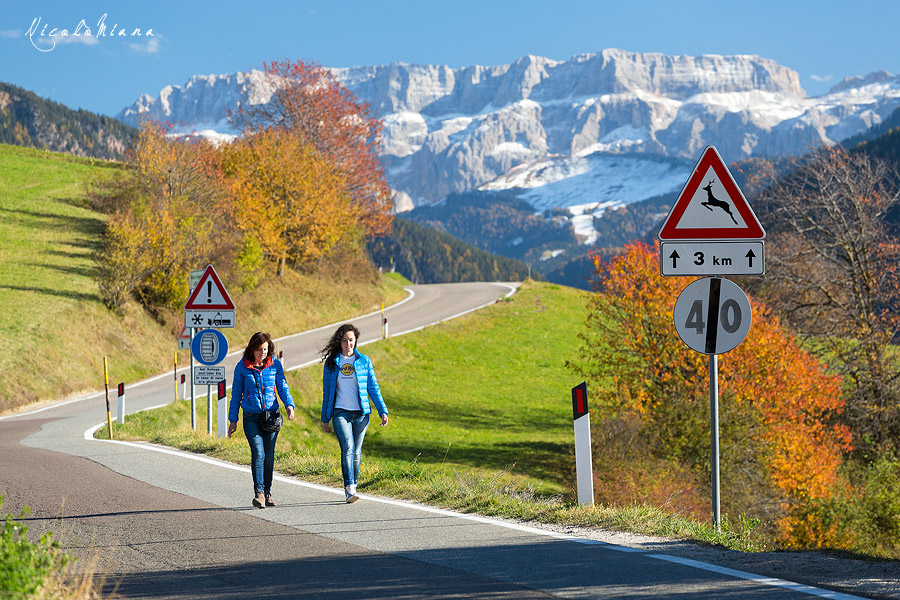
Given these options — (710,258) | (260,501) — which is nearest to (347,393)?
(260,501)

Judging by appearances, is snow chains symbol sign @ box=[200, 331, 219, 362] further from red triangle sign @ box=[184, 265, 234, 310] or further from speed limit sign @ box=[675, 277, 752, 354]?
speed limit sign @ box=[675, 277, 752, 354]

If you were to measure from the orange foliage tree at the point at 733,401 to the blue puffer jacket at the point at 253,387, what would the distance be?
51.6 ft

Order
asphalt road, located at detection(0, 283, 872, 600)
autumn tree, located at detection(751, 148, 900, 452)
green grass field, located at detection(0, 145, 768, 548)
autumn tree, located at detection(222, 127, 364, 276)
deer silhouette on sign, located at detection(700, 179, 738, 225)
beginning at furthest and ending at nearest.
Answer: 1. autumn tree, located at detection(222, 127, 364, 276)
2. autumn tree, located at detection(751, 148, 900, 452)
3. green grass field, located at detection(0, 145, 768, 548)
4. deer silhouette on sign, located at detection(700, 179, 738, 225)
5. asphalt road, located at detection(0, 283, 872, 600)

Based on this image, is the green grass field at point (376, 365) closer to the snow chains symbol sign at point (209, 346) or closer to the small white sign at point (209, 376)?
the small white sign at point (209, 376)

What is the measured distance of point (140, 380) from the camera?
29750 millimetres

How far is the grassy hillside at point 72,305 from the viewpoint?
88.5ft

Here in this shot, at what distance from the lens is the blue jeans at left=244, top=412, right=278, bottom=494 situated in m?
9.02

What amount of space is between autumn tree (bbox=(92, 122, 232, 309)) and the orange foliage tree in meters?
17.3

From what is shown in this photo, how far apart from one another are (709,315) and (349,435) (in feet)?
13.9

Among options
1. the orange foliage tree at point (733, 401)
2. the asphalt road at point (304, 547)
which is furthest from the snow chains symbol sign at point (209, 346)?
the orange foliage tree at point (733, 401)

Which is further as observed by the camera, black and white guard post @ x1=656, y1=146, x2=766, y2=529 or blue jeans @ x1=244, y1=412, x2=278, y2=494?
blue jeans @ x1=244, y1=412, x2=278, y2=494

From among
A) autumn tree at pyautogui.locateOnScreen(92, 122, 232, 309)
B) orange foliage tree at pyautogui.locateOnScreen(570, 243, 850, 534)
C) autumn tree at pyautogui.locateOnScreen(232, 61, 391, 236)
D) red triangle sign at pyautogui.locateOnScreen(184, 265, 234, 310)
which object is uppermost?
autumn tree at pyautogui.locateOnScreen(232, 61, 391, 236)

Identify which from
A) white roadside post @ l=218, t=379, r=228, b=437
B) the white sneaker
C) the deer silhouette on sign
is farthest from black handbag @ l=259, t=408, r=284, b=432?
white roadside post @ l=218, t=379, r=228, b=437

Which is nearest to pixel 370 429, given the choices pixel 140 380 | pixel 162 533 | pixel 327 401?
pixel 140 380
